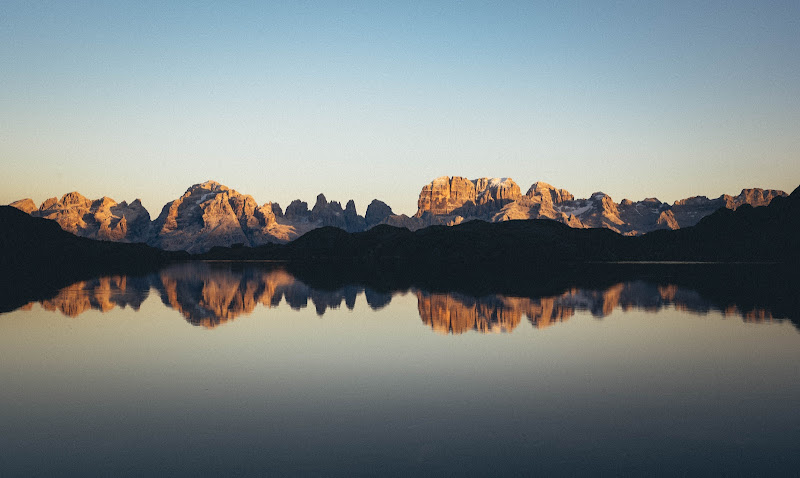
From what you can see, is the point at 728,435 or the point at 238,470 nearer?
the point at 238,470

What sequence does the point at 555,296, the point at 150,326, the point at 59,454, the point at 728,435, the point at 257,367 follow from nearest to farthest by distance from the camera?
1. the point at 59,454
2. the point at 728,435
3. the point at 257,367
4. the point at 150,326
5. the point at 555,296

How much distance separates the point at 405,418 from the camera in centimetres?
2395

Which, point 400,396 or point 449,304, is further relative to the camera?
point 449,304

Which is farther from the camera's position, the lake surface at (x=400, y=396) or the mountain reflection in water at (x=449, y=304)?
the mountain reflection in water at (x=449, y=304)

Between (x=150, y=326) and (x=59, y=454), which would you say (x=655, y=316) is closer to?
(x=150, y=326)

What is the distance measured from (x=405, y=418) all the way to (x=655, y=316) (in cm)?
4562

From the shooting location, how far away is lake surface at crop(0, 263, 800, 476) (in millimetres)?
19516

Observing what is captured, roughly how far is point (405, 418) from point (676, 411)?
489 inches

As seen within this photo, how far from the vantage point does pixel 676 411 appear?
82.8ft

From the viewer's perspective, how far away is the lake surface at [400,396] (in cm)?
1952

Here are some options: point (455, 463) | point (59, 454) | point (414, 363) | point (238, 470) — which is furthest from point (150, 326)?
point (455, 463)

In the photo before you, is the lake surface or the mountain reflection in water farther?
the mountain reflection in water

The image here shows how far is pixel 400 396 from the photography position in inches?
1089

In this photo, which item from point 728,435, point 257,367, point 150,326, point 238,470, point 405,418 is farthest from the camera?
point 150,326
